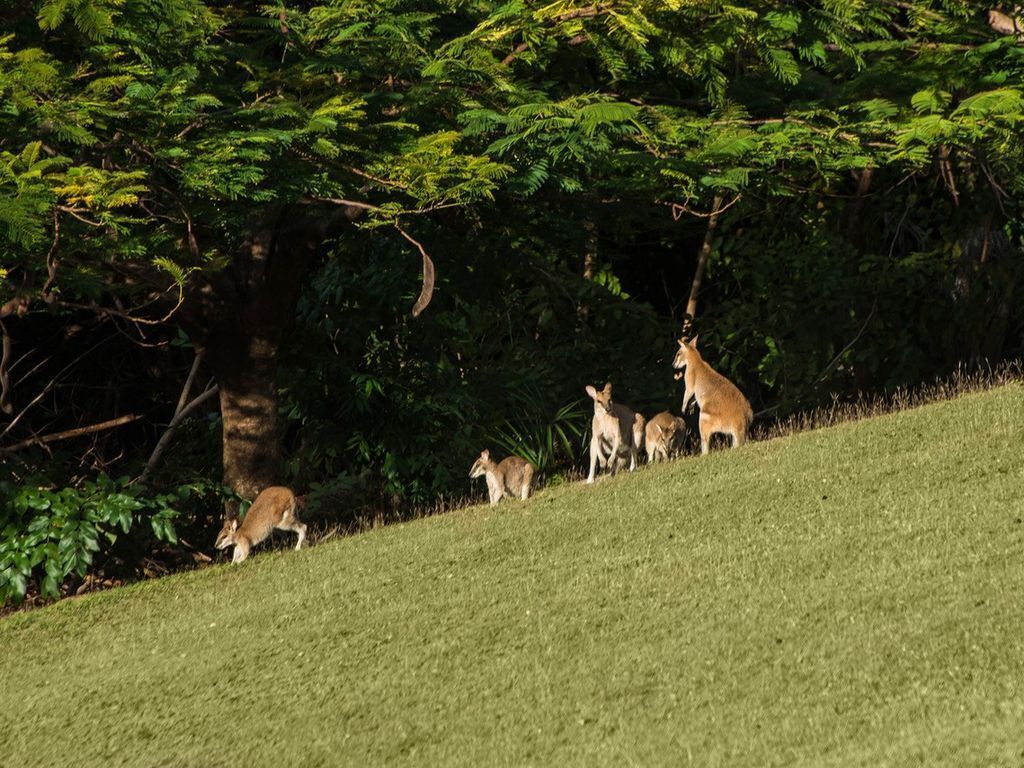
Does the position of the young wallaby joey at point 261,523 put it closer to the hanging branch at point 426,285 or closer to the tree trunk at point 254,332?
the tree trunk at point 254,332

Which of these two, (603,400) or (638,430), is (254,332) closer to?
(603,400)

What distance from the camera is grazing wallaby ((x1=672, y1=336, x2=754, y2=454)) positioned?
1468 cm

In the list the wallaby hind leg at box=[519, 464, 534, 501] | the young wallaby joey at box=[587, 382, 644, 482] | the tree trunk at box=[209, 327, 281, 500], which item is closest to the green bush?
the tree trunk at box=[209, 327, 281, 500]

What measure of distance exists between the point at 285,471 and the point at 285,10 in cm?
623

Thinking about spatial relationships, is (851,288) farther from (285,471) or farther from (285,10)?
(285,10)

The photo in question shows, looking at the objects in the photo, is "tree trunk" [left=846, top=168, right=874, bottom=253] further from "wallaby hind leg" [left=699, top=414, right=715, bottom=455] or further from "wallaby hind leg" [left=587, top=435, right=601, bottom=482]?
"wallaby hind leg" [left=587, top=435, right=601, bottom=482]

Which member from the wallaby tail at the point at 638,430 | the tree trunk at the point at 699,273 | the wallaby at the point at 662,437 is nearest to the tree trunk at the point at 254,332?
the wallaby tail at the point at 638,430

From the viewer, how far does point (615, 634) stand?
940 cm

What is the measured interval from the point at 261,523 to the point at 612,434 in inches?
119

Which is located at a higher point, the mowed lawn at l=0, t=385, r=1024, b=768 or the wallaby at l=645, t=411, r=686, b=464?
the mowed lawn at l=0, t=385, r=1024, b=768

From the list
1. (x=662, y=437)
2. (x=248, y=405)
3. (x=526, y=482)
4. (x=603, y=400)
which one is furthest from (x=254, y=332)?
(x=662, y=437)

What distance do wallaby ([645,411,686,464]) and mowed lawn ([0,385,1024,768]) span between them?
67 cm

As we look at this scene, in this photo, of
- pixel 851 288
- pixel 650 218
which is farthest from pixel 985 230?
pixel 650 218

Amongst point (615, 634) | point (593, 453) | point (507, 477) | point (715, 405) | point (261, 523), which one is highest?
point (615, 634)
